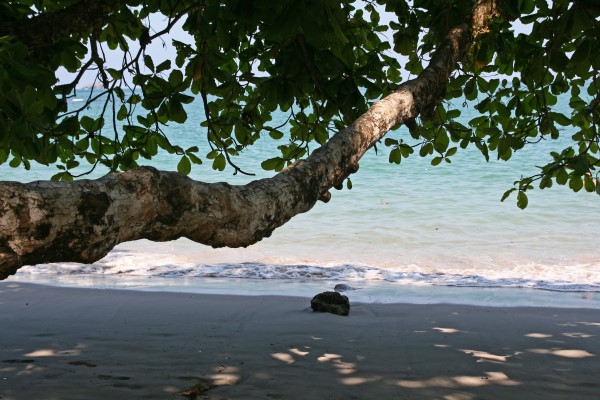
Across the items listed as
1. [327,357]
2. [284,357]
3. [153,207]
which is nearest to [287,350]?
[284,357]

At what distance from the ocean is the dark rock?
1.34 m

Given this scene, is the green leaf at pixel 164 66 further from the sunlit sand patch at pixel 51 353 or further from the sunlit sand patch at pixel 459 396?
the sunlit sand patch at pixel 459 396

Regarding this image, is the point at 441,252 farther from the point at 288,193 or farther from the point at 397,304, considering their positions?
the point at 288,193

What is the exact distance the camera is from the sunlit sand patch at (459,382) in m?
4.27

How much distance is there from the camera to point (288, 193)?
8.30 feet

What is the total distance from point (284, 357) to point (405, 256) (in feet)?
22.4

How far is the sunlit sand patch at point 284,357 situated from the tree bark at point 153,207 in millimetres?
2084

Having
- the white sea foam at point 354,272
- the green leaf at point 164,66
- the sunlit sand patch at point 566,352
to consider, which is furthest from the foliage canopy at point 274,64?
the white sea foam at point 354,272

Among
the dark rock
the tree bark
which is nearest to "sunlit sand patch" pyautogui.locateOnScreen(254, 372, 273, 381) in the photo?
the tree bark

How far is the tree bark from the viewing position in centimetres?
172

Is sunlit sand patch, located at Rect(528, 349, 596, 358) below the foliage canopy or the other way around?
below

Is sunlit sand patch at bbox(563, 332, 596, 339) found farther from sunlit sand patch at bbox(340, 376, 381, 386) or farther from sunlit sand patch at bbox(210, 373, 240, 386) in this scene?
sunlit sand patch at bbox(210, 373, 240, 386)

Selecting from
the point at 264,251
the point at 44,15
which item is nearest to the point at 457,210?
the point at 264,251

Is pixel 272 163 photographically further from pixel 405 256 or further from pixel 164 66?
pixel 405 256
